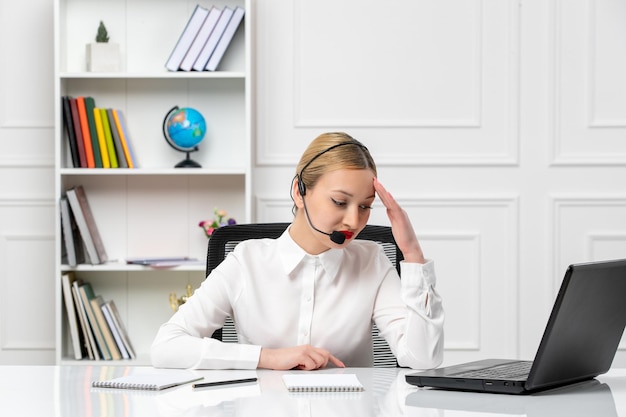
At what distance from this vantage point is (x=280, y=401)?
128 centimetres

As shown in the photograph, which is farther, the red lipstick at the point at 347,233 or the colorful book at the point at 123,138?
the colorful book at the point at 123,138

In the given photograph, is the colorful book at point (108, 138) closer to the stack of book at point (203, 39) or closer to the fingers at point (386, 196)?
the stack of book at point (203, 39)

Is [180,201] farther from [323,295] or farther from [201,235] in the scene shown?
[323,295]

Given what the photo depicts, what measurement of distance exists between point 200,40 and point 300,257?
5.56 feet

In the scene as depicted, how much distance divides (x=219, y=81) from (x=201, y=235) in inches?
24.3

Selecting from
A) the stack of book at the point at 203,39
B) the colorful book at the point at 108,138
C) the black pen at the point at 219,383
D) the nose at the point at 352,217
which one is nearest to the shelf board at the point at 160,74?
the stack of book at the point at 203,39

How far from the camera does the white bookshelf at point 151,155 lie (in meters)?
3.35

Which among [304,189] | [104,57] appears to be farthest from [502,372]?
[104,57]

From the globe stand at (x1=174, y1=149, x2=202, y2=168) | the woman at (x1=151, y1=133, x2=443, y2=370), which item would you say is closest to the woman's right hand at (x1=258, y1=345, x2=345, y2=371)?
the woman at (x1=151, y1=133, x2=443, y2=370)

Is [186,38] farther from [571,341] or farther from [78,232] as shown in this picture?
[571,341]

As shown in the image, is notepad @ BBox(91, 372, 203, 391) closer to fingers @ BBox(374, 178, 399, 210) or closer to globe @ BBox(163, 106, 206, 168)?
fingers @ BBox(374, 178, 399, 210)

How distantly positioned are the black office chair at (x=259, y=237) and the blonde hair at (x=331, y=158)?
282 millimetres

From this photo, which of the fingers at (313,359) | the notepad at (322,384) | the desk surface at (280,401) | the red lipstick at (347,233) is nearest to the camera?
the desk surface at (280,401)

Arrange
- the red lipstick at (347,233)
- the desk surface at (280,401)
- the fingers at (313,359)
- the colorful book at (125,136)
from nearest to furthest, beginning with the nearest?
the desk surface at (280,401) → the fingers at (313,359) → the red lipstick at (347,233) → the colorful book at (125,136)
